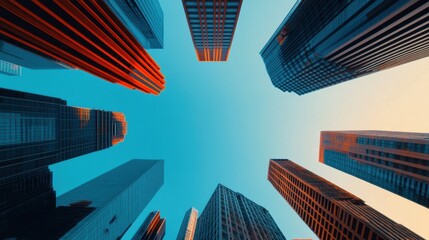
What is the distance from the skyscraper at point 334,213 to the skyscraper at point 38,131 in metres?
101

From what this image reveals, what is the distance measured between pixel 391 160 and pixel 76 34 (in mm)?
96726

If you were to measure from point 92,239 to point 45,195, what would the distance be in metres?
24.7

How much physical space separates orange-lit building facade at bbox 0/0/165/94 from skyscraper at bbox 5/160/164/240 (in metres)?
53.2

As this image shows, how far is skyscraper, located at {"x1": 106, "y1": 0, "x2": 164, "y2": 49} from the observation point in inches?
4392

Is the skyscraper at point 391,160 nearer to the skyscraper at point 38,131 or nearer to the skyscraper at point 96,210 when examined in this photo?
the skyscraper at point 96,210

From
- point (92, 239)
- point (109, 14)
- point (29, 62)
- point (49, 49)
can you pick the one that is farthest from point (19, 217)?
point (29, 62)

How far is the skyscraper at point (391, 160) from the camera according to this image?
58.8 meters

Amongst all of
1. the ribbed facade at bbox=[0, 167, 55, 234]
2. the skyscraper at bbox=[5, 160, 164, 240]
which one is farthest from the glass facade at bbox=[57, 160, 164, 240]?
the ribbed facade at bbox=[0, 167, 55, 234]

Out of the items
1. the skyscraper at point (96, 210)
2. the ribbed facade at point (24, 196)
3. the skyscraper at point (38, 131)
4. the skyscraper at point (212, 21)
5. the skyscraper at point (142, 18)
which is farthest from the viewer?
the skyscraper at point (142, 18)

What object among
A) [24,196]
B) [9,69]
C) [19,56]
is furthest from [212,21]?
[9,69]

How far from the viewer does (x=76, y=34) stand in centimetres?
6025

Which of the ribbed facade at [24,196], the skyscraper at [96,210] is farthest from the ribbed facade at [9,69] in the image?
the ribbed facade at [24,196]

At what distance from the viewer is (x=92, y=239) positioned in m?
85.1

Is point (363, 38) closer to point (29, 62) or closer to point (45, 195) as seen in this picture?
point (45, 195)
